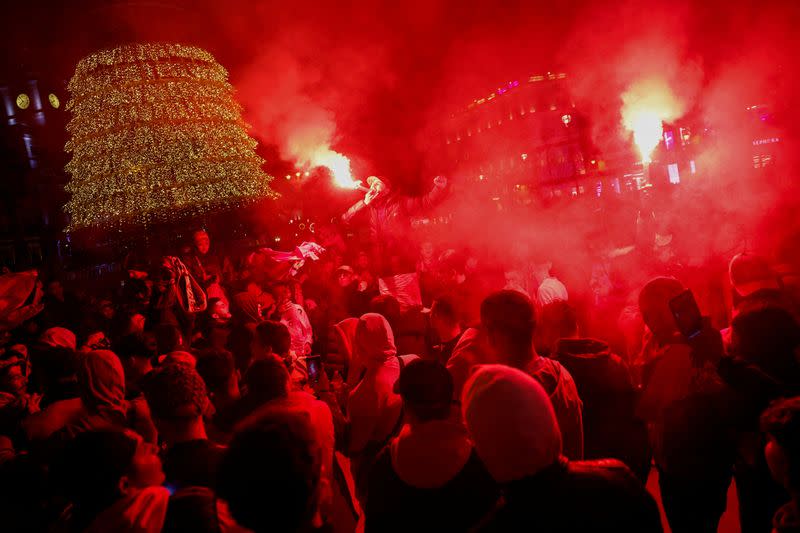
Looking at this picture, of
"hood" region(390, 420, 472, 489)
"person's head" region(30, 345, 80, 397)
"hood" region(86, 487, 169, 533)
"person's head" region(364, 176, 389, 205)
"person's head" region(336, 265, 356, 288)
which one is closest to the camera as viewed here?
"hood" region(86, 487, 169, 533)

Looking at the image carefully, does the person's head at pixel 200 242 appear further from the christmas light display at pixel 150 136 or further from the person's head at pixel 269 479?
the person's head at pixel 269 479

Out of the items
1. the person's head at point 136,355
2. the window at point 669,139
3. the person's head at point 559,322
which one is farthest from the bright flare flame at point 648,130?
the person's head at point 136,355

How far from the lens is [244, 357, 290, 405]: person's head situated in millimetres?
2918

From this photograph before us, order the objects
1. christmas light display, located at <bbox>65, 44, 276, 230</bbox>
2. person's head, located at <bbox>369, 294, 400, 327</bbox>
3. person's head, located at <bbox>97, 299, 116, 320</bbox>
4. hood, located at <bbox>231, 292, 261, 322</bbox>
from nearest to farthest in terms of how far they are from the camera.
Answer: person's head, located at <bbox>369, 294, 400, 327</bbox> → hood, located at <bbox>231, 292, 261, 322</bbox> → person's head, located at <bbox>97, 299, 116, 320</bbox> → christmas light display, located at <bbox>65, 44, 276, 230</bbox>

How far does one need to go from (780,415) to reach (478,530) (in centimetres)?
103

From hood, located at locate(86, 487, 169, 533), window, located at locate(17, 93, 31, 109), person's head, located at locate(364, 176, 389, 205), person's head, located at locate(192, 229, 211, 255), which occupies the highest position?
window, located at locate(17, 93, 31, 109)

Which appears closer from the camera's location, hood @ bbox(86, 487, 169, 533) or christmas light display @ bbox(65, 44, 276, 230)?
hood @ bbox(86, 487, 169, 533)

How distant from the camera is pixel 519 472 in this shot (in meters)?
1.51

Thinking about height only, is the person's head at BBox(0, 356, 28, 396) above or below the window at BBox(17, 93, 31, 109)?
below

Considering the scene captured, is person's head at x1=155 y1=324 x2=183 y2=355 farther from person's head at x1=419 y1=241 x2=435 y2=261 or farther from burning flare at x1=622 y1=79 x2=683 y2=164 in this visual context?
burning flare at x1=622 y1=79 x2=683 y2=164

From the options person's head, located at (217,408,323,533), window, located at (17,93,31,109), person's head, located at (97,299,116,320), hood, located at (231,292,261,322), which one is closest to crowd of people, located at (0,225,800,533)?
person's head, located at (217,408,323,533)

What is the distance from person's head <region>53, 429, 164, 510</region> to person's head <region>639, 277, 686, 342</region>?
277 centimetres

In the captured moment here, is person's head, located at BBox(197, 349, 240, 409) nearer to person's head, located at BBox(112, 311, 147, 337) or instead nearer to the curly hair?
the curly hair

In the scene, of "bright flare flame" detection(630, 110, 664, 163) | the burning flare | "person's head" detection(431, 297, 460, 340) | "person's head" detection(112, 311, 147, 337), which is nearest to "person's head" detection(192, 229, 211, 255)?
"person's head" detection(112, 311, 147, 337)
